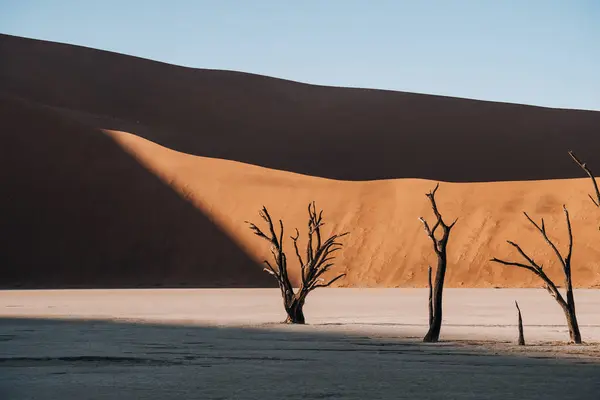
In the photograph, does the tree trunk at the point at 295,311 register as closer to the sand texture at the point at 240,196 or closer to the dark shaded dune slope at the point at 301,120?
the sand texture at the point at 240,196

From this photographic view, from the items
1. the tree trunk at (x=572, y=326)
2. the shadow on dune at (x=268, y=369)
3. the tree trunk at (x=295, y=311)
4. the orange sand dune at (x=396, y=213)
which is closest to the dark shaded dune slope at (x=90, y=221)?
the orange sand dune at (x=396, y=213)

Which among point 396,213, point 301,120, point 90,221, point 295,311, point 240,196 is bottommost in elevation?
point 295,311

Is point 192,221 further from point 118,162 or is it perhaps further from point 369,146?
point 369,146

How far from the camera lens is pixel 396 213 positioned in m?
64.9

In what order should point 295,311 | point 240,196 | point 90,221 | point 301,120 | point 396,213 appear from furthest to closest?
point 301,120, point 240,196, point 396,213, point 90,221, point 295,311

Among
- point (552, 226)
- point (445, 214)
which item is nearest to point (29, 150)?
point (445, 214)

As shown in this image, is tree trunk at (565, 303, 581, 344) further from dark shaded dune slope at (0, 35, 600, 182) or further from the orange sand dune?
dark shaded dune slope at (0, 35, 600, 182)

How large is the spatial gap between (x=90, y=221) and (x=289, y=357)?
161 feet

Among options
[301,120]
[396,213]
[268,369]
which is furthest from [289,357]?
[301,120]

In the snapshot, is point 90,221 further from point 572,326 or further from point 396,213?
point 572,326

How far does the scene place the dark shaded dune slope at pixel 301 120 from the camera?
82812 mm

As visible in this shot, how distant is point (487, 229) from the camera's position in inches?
2458

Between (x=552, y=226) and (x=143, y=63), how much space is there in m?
51.0

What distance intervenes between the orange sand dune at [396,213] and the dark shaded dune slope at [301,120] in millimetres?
8927
